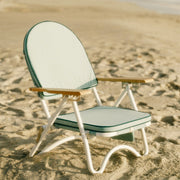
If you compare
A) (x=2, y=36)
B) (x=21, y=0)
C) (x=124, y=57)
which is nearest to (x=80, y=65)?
(x=124, y=57)

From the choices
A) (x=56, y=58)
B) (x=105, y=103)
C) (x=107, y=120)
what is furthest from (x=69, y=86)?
(x=105, y=103)

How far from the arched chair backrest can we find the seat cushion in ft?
1.23

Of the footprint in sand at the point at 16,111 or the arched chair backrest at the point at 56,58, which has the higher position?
the arched chair backrest at the point at 56,58

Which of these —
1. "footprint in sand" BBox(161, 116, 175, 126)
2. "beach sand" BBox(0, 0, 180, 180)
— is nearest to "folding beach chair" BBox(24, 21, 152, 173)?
"beach sand" BBox(0, 0, 180, 180)

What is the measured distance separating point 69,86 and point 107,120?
727 millimetres

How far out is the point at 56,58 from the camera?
352 centimetres

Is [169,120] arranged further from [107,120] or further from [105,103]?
[107,120]

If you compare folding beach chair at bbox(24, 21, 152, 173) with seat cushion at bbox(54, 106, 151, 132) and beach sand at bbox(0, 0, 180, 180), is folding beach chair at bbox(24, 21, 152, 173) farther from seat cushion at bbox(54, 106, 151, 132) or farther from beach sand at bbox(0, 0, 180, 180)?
beach sand at bbox(0, 0, 180, 180)

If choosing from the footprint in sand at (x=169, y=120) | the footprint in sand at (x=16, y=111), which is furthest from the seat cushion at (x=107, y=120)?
the footprint in sand at (x=16, y=111)

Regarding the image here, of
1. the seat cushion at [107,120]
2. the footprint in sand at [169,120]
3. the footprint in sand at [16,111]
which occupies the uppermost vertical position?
the seat cushion at [107,120]

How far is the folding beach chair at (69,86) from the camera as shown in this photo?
280 centimetres

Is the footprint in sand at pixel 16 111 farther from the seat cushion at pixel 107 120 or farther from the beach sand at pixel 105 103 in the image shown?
the seat cushion at pixel 107 120

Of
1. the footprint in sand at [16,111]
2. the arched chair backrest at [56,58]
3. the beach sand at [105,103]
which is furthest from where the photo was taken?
the footprint in sand at [16,111]

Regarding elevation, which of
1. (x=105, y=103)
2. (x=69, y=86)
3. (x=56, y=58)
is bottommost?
(x=105, y=103)
